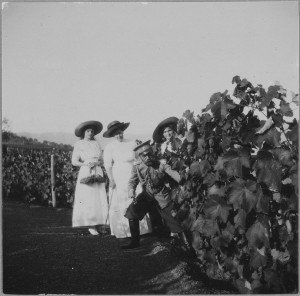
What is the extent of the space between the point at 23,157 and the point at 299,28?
7554 mm

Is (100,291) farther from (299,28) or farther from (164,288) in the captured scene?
(299,28)

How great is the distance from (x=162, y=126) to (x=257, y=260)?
1965mm

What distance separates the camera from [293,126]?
3.43m

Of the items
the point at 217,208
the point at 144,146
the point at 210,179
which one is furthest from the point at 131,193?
the point at 217,208

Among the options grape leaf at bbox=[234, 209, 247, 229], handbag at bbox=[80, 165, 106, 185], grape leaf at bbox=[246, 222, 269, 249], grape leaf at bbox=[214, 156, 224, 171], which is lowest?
grape leaf at bbox=[246, 222, 269, 249]

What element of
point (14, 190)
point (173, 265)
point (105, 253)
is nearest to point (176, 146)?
point (173, 265)

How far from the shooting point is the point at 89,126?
221 inches

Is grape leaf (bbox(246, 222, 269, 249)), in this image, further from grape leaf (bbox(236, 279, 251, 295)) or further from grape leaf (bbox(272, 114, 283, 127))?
grape leaf (bbox(272, 114, 283, 127))

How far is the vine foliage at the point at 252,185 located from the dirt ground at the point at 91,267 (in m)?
0.59

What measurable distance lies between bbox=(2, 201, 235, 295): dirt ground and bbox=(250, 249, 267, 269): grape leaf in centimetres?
74

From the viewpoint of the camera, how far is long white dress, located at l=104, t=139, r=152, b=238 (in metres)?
6.15

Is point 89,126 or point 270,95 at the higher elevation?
point 89,126

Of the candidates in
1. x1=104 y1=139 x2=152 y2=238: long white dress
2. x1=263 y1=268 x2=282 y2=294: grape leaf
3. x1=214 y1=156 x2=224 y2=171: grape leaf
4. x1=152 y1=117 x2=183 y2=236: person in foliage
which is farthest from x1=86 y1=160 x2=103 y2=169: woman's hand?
x1=263 y1=268 x2=282 y2=294: grape leaf

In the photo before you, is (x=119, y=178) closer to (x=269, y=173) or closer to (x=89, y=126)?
(x=89, y=126)
